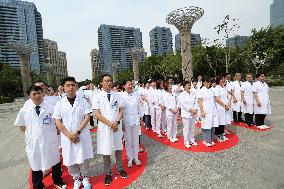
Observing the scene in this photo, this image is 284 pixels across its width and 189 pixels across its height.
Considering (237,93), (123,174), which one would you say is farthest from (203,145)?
(237,93)

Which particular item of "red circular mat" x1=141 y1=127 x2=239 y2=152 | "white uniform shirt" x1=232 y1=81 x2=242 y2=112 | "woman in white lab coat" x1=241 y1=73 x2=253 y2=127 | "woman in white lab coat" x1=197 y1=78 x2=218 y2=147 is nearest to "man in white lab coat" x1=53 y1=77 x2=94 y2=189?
"red circular mat" x1=141 y1=127 x2=239 y2=152

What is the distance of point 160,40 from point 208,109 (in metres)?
93.6

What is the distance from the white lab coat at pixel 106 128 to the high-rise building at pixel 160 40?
305 feet

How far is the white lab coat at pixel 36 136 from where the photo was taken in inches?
170

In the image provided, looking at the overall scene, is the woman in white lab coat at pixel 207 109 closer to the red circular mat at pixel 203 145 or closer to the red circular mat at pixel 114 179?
the red circular mat at pixel 203 145

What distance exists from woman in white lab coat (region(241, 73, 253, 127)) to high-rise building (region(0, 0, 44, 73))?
71610 millimetres

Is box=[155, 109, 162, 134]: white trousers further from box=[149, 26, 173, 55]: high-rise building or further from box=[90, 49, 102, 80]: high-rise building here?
box=[90, 49, 102, 80]: high-rise building

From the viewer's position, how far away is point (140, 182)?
4.57 metres

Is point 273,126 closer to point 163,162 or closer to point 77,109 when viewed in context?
point 163,162

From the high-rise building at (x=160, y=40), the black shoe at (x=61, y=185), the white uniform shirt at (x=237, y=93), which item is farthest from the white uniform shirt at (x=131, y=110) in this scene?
the high-rise building at (x=160, y=40)

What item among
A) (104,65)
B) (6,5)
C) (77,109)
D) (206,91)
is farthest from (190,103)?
(104,65)

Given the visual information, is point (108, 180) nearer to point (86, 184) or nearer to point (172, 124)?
point (86, 184)

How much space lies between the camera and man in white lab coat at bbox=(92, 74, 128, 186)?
15.1 ft

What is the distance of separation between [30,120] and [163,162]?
113 inches
